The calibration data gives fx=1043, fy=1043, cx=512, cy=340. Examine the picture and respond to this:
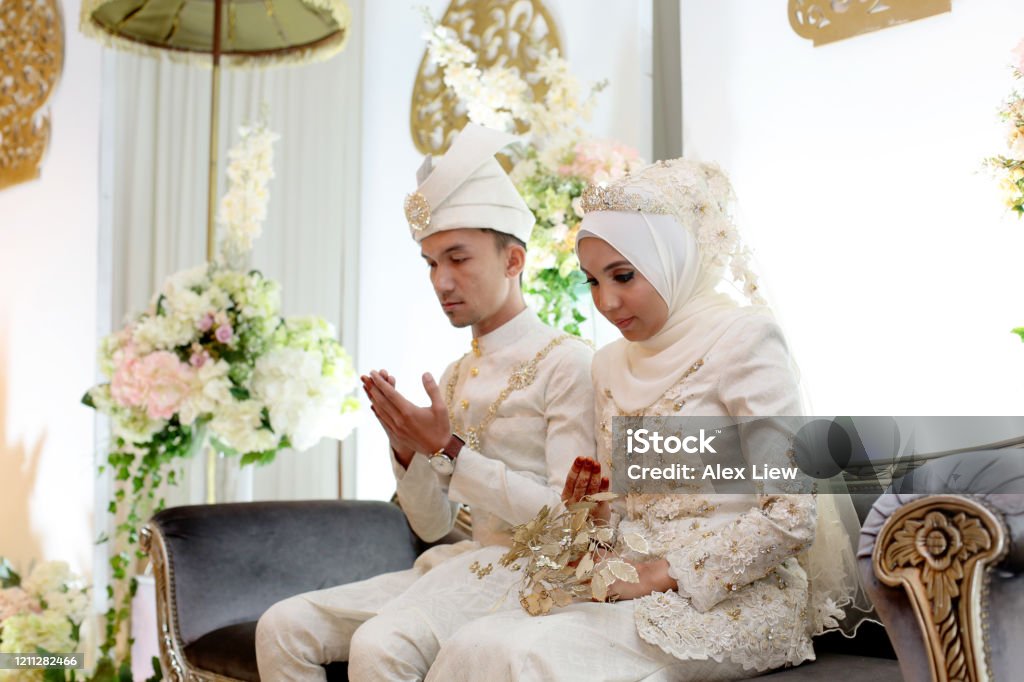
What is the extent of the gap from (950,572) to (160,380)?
2419 mm

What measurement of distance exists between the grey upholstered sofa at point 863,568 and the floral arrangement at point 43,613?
1029 mm

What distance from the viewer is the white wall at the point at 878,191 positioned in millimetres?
2645

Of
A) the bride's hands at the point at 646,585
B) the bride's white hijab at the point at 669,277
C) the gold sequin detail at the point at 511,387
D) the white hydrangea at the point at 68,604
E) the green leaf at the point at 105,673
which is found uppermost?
the bride's white hijab at the point at 669,277

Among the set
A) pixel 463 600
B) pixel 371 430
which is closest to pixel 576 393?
pixel 463 600

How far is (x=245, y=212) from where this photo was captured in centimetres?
357

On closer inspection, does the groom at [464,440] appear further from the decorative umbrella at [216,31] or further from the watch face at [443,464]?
the decorative umbrella at [216,31]

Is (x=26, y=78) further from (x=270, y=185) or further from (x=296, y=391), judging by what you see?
(x=296, y=391)

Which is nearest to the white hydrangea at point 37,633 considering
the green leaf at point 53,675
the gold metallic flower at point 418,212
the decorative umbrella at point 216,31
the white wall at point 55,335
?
the green leaf at point 53,675

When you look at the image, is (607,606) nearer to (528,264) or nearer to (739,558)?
(739,558)

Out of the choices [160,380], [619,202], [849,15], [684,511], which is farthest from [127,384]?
[849,15]

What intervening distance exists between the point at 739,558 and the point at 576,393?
1.86 feet

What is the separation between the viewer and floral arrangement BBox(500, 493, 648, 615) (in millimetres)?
1709

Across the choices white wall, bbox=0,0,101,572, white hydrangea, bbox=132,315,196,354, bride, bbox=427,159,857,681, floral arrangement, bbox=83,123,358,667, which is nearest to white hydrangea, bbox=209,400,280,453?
floral arrangement, bbox=83,123,358,667

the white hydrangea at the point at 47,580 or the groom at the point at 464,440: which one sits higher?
the groom at the point at 464,440
